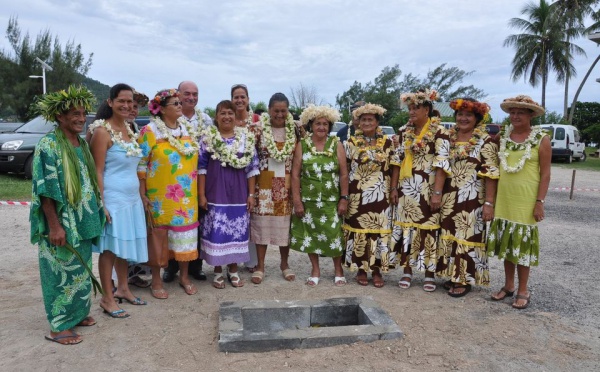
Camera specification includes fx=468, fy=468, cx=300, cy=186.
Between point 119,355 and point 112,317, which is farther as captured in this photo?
point 112,317

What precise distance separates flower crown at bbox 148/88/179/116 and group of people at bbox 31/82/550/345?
1 centimetres

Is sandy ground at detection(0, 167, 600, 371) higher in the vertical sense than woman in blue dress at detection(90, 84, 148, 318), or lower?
lower

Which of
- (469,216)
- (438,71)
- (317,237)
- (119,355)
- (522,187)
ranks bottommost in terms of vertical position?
(119,355)

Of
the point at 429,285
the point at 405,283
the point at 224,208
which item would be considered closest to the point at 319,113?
the point at 224,208

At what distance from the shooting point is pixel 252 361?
11.2 feet

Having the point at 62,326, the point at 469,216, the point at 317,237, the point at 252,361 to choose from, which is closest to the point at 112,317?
the point at 62,326

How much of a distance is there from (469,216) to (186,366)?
3.05m

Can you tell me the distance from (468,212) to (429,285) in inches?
35.8

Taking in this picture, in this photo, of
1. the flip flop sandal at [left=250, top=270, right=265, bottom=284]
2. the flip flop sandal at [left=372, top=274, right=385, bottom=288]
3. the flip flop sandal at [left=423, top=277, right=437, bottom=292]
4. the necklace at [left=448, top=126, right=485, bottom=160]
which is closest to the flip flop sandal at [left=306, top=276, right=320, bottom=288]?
the flip flop sandal at [left=250, top=270, right=265, bottom=284]

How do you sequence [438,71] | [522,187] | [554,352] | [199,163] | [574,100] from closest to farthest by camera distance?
1. [554,352]
2. [522,187]
3. [199,163]
4. [574,100]
5. [438,71]

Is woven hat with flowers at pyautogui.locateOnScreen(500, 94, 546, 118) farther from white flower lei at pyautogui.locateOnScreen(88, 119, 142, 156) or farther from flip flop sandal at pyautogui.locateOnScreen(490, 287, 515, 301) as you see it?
white flower lei at pyautogui.locateOnScreen(88, 119, 142, 156)

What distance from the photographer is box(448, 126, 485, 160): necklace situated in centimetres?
469

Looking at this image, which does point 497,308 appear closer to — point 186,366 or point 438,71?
point 186,366

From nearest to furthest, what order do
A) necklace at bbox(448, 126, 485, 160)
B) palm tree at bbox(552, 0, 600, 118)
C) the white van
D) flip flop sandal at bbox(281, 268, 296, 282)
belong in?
necklace at bbox(448, 126, 485, 160)
flip flop sandal at bbox(281, 268, 296, 282)
the white van
palm tree at bbox(552, 0, 600, 118)
